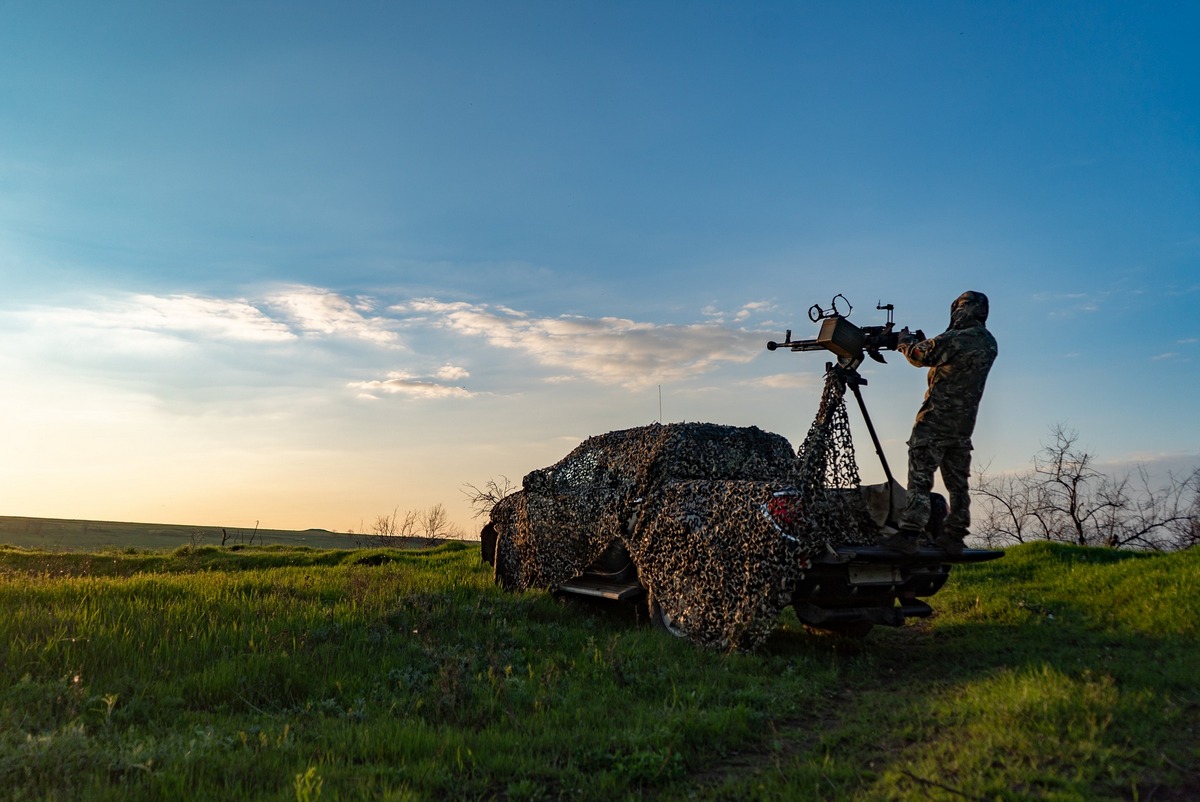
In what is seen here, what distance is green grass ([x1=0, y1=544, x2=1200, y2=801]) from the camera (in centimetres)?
422

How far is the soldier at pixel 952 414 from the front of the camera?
7.46 m

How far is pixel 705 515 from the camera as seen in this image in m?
7.29

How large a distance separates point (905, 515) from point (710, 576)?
5.97ft

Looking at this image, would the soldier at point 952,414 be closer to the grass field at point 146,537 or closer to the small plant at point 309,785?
the small plant at point 309,785

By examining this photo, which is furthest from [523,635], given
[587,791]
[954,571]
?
[954,571]

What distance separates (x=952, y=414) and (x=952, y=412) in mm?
19

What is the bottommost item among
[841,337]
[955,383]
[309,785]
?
[309,785]

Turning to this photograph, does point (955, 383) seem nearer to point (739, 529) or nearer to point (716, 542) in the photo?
point (739, 529)

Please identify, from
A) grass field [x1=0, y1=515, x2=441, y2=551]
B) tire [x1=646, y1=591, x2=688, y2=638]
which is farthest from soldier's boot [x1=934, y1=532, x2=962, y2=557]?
grass field [x1=0, y1=515, x2=441, y2=551]

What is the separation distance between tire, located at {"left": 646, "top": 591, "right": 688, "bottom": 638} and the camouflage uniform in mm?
2497

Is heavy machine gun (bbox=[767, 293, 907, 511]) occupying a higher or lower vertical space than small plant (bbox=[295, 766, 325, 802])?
higher

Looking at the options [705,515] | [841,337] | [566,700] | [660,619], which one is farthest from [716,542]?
[841,337]

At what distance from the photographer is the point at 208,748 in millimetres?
4664

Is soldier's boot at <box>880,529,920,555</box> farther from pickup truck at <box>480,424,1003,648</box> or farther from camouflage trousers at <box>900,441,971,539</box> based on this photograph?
camouflage trousers at <box>900,441,971,539</box>
